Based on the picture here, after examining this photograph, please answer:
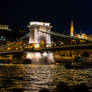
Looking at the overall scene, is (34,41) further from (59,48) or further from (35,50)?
(59,48)

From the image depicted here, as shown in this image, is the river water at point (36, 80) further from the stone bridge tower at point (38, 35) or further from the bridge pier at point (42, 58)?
the stone bridge tower at point (38, 35)

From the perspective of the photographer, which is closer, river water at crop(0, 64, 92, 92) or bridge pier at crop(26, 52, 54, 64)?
river water at crop(0, 64, 92, 92)

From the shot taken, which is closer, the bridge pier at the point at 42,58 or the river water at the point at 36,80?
the river water at the point at 36,80

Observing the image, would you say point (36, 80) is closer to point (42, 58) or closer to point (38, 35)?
point (42, 58)

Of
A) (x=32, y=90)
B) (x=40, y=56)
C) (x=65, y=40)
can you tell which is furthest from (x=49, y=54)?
(x=32, y=90)

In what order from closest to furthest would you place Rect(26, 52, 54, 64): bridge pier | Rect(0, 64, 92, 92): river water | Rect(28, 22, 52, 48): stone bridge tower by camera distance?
Rect(0, 64, 92, 92): river water < Rect(26, 52, 54, 64): bridge pier < Rect(28, 22, 52, 48): stone bridge tower

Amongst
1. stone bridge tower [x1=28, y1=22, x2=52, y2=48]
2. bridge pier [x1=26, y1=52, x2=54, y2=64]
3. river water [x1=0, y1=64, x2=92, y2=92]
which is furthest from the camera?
stone bridge tower [x1=28, y1=22, x2=52, y2=48]

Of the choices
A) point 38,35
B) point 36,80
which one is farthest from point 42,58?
point 36,80

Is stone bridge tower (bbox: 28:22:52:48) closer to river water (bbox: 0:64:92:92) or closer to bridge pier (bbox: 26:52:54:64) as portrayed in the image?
bridge pier (bbox: 26:52:54:64)

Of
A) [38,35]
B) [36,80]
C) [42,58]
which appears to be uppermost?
[38,35]

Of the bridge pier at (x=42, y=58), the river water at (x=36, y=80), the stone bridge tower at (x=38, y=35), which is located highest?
the stone bridge tower at (x=38, y=35)

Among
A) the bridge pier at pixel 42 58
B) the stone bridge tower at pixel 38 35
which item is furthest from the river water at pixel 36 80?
the stone bridge tower at pixel 38 35

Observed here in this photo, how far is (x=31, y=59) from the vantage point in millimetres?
42688

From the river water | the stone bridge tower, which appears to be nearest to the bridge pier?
the stone bridge tower
